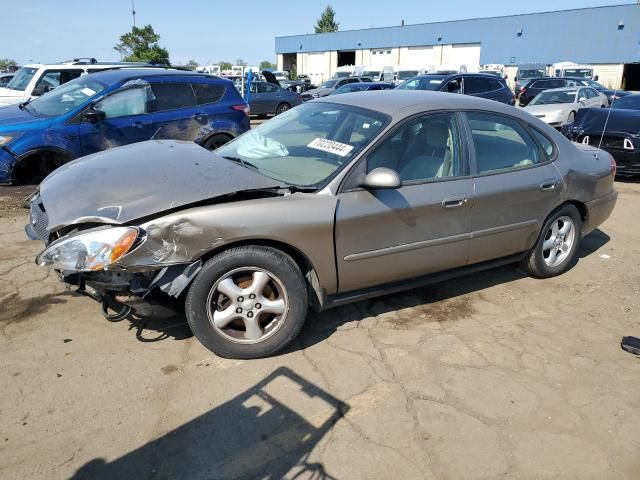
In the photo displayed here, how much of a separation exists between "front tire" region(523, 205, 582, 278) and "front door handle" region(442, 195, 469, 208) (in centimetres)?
109

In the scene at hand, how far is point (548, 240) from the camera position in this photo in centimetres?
447

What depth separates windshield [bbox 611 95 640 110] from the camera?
1036cm

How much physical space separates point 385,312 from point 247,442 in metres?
1.70

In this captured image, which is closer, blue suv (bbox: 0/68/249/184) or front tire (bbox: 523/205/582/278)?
front tire (bbox: 523/205/582/278)

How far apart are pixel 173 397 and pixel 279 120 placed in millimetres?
2444

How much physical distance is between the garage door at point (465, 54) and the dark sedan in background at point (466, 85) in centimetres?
3621

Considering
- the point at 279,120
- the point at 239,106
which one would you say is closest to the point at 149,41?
the point at 239,106

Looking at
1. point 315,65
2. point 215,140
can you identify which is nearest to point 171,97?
point 215,140

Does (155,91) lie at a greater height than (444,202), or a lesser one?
greater

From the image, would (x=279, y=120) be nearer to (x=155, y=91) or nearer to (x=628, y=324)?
(x=628, y=324)

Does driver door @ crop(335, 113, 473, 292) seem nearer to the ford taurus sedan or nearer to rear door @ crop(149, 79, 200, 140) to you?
the ford taurus sedan

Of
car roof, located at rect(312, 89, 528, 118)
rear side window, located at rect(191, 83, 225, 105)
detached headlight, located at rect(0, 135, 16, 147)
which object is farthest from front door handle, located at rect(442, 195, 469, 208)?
detached headlight, located at rect(0, 135, 16, 147)

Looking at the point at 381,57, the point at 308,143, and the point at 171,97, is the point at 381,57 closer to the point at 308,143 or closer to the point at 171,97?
the point at 171,97

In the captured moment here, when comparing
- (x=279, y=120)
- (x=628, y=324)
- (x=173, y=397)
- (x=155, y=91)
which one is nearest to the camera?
(x=173, y=397)
